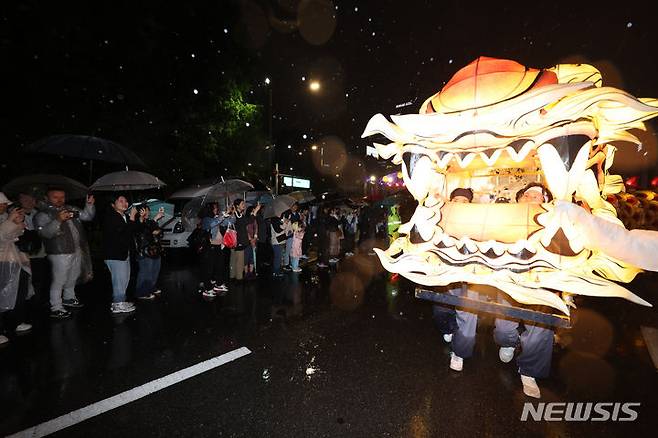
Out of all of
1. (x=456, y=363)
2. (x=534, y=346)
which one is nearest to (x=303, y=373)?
(x=456, y=363)

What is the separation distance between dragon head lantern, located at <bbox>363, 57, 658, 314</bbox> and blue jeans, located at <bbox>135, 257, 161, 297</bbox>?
5.09 metres

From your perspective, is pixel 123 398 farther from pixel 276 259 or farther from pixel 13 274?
pixel 276 259

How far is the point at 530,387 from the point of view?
340 centimetres

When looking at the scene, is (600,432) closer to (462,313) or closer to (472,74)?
(462,313)

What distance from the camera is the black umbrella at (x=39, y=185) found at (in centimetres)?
559

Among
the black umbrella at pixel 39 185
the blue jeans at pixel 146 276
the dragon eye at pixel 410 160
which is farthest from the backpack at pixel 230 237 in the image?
the dragon eye at pixel 410 160

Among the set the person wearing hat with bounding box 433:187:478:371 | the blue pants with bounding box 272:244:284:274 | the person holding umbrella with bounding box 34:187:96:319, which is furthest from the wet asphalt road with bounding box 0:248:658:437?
the blue pants with bounding box 272:244:284:274

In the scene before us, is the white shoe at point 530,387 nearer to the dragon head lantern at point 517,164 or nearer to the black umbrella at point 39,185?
the dragon head lantern at point 517,164

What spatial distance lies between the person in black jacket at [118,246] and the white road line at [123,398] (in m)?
2.63

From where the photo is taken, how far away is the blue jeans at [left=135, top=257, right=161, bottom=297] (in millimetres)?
6281

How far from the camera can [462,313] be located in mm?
3797

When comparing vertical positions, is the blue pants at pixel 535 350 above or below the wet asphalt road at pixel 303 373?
above

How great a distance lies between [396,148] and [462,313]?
2.12 meters

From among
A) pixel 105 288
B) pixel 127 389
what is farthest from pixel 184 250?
pixel 127 389
